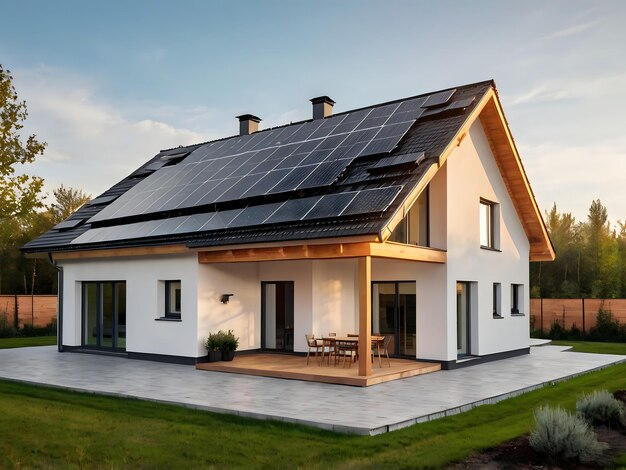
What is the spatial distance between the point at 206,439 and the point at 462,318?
32.2 ft

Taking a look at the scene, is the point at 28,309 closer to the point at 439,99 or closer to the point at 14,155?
the point at 14,155

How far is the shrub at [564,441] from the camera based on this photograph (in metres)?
6.69

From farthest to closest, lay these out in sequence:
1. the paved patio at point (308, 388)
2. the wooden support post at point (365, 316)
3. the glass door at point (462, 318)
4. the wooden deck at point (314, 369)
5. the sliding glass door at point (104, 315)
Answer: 1. the sliding glass door at point (104, 315)
2. the glass door at point (462, 318)
3. the wooden deck at point (314, 369)
4. the wooden support post at point (365, 316)
5. the paved patio at point (308, 388)

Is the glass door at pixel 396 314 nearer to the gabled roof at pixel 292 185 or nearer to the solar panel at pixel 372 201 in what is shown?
the gabled roof at pixel 292 185

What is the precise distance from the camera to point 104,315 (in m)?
17.5

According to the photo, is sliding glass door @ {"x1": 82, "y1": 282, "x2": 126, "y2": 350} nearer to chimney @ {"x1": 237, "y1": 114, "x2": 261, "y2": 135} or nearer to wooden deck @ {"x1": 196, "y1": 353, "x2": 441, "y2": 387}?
wooden deck @ {"x1": 196, "y1": 353, "x2": 441, "y2": 387}

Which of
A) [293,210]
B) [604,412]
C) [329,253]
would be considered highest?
[293,210]

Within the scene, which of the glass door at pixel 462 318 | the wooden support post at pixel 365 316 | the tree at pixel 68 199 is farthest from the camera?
the tree at pixel 68 199

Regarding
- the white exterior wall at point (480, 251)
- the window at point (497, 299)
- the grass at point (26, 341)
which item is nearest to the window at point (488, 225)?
the white exterior wall at point (480, 251)

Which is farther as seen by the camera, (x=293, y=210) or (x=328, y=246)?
(x=293, y=210)

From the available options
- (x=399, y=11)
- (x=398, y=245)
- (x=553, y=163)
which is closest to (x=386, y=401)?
(x=398, y=245)

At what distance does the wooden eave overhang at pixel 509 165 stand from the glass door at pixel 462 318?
3406 mm

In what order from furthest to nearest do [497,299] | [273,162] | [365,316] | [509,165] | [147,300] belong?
[509,165] < [497,299] < [273,162] < [147,300] < [365,316]

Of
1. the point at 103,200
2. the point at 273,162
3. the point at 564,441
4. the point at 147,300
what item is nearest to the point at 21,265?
the point at 103,200
